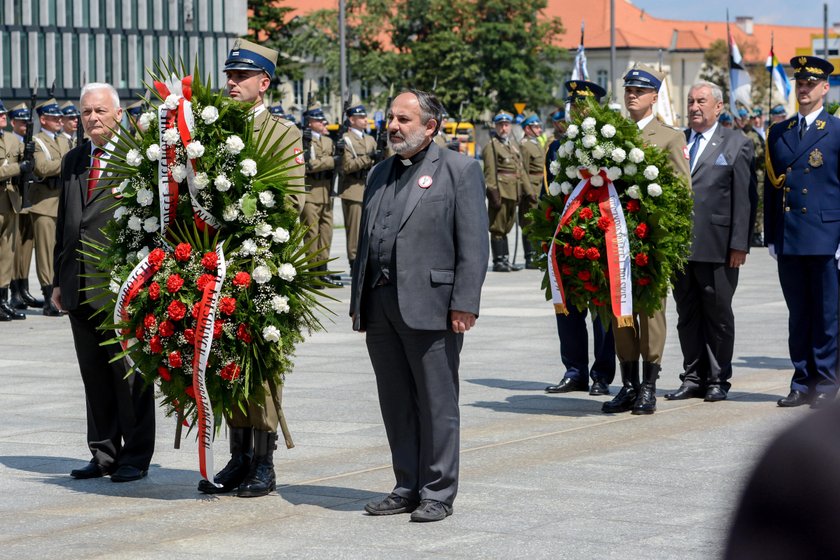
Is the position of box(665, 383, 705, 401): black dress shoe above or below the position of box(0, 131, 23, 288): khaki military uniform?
below

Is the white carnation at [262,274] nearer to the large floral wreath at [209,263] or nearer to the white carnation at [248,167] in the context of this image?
the large floral wreath at [209,263]

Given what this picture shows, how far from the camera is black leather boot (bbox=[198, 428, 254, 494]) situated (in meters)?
6.91

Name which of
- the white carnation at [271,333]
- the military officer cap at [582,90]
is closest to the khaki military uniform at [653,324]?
the military officer cap at [582,90]

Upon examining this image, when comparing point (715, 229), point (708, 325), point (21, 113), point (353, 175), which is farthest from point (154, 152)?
point (353, 175)

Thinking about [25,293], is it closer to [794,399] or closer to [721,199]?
[721,199]

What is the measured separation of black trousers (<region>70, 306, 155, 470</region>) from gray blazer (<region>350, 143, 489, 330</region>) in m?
1.87

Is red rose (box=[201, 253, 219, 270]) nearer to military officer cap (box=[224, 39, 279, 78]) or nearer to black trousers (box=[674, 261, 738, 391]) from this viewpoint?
military officer cap (box=[224, 39, 279, 78])

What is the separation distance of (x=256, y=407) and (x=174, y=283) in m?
0.73

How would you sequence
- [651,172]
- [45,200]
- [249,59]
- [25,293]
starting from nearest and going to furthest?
[249,59] → [651,172] → [45,200] → [25,293]

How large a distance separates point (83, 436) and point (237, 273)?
257 cm

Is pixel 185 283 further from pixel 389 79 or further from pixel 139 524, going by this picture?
pixel 389 79

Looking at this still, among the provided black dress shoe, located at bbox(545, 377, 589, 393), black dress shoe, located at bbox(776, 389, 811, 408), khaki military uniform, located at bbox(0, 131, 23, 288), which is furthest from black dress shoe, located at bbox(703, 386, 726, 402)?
khaki military uniform, located at bbox(0, 131, 23, 288)

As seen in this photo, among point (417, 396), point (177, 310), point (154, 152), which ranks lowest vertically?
point (417, 396)

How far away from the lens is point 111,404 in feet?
24.7
